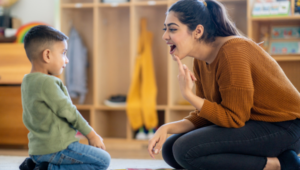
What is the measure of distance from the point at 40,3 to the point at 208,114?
2.45 m

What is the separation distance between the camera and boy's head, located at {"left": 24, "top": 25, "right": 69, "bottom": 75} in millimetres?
1275

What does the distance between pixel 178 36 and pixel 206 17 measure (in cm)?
14

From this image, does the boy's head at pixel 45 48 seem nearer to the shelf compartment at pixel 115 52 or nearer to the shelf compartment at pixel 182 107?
the shelf compartment at pixel 182 107

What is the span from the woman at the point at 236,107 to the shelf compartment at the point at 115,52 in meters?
1.66

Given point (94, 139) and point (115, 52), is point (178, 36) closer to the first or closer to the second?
point (94, 139)

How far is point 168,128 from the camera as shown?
140 cm

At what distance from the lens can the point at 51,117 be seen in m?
1.23

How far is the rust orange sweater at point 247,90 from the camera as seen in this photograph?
1.20 metres

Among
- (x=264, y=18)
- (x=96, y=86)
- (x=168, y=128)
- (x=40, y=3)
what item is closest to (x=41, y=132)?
(x=168, y=128)

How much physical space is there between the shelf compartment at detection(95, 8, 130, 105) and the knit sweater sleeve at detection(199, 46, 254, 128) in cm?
179

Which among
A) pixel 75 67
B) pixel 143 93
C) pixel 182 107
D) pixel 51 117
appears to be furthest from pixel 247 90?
pixel 75 67

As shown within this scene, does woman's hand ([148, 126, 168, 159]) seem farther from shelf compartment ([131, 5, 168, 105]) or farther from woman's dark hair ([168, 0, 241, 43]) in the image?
shelf compartment ([131, 5, 168, 105])

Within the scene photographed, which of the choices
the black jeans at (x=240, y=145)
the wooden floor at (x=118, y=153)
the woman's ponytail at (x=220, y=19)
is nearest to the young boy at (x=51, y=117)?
the black jeans at (x=240, y=145)

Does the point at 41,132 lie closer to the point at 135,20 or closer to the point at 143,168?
the point at 143,168
